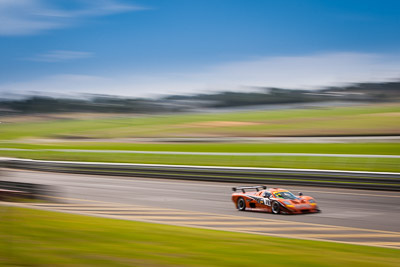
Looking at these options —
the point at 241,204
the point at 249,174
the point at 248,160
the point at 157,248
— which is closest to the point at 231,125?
the point at 248,160

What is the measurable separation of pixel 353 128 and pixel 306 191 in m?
18.2

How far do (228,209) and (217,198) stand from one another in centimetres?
299

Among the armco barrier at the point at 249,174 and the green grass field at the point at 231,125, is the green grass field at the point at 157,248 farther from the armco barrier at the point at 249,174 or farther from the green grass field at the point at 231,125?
the green grass field at the point at 231,125

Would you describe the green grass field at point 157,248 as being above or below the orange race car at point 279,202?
above

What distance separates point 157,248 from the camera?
8711 millimetres

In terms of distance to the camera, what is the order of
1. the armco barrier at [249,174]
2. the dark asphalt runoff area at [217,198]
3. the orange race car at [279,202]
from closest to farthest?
the dark asphalt runoff area at [217,198], the orange race car at [279,202], the armco barrier at [249,174]

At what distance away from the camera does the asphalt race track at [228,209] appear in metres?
12.0

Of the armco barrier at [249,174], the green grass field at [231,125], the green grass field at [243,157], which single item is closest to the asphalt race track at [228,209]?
the armco barrier at [249,174]

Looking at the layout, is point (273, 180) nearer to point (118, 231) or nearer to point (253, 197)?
point (253, 197)

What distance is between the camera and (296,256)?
830cm

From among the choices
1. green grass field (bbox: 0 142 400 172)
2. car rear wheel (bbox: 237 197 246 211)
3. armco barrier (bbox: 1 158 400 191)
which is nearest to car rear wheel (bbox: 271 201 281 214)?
car rear wheel (bbox: 237 197 246 211)

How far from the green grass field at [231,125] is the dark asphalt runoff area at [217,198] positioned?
16113 mm

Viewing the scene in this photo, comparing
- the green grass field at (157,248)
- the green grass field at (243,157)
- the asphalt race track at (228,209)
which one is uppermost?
the green grass field at (157,248)

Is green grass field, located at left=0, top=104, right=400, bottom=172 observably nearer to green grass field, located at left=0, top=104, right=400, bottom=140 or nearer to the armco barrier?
green grass field, located at left=0, top=104, right=400, bottom=140
